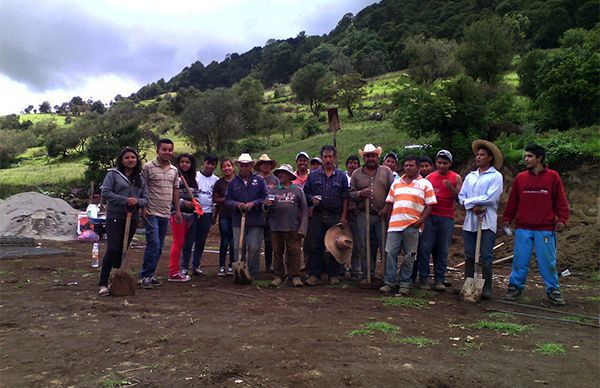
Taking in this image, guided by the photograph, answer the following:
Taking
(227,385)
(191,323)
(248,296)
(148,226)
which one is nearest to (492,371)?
(227,385)

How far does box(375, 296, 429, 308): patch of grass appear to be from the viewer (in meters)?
5.79

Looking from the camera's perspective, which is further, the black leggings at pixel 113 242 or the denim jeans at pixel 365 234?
the denim jeans at pixel 365 234

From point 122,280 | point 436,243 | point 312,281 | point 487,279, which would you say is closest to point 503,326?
point 487,279

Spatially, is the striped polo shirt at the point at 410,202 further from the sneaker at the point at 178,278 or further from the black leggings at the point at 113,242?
the black leggings at the point at 113,242

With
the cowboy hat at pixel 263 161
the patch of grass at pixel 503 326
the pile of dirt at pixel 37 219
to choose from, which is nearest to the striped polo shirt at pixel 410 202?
the patch of grass at pixel 503 326

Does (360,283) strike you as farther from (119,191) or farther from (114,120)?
(114,120)

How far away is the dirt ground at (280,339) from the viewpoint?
3.47 m

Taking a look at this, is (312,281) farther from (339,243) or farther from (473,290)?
(473,290)

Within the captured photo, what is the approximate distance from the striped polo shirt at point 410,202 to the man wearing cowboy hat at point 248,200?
2016 millimetres

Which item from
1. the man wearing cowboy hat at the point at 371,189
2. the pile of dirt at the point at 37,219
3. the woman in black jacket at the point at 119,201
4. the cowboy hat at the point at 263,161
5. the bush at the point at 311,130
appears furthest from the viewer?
the bush at the point at 311,130

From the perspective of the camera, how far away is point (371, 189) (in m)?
6.97

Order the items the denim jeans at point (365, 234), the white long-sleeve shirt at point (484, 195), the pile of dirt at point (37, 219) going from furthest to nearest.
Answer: the pile of dirt at point (37, 219) → the denim jeans at point (365, 234) → the white long-sleeve shirt at point (484, 195)

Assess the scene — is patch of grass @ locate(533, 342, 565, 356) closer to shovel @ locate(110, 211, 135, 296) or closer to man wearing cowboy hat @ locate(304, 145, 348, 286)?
man wearing cowboy hat @ locate(304, 145, 348, 286)

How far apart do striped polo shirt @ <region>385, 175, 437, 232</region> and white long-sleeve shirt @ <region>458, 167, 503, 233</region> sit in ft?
1.79
